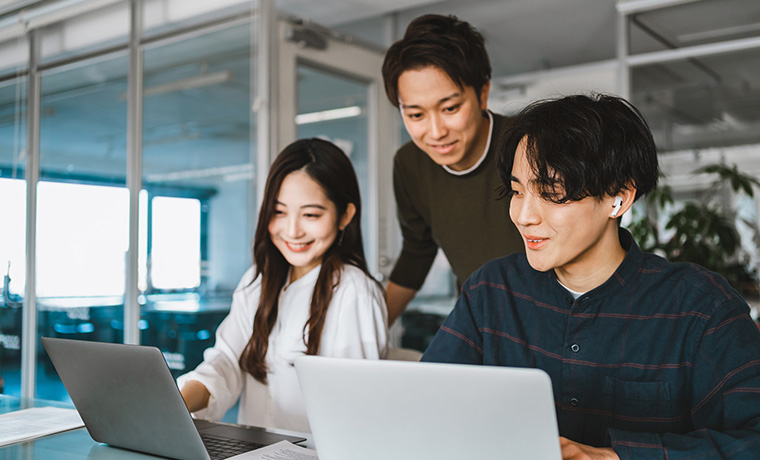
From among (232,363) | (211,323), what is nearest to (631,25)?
(211,323)

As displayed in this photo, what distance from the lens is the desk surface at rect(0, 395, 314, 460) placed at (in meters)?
1.20

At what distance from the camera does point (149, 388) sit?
1.10 m

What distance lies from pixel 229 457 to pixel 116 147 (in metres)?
3.20

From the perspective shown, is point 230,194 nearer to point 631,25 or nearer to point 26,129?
point 26,129

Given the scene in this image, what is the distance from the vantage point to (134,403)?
1.15 metres

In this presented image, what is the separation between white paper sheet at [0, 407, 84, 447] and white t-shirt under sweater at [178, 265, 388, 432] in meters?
0.31

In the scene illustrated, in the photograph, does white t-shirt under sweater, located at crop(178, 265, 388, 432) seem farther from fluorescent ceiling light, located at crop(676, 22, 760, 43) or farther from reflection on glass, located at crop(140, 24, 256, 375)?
fluorescent ceiling light, located at crop(676, 22, 760, 43)

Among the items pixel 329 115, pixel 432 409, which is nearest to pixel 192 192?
pixel 329 115

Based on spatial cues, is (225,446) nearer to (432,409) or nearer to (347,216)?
(432,409)

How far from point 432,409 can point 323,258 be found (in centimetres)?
116

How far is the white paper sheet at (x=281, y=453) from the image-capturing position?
3.75 feet

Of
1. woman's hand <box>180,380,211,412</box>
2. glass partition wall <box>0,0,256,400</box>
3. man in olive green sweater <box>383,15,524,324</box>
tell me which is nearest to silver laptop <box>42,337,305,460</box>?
woman's hand <box>180,380,211,412</box>

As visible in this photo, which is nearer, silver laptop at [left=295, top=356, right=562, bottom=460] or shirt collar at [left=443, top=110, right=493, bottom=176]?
silver laptop at [left=295, top=356, right=562, bottom=460]

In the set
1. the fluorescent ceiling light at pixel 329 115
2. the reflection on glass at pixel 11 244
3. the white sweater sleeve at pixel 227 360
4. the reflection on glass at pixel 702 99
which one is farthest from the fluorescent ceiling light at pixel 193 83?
the reflection on glass at pixel 702 99
